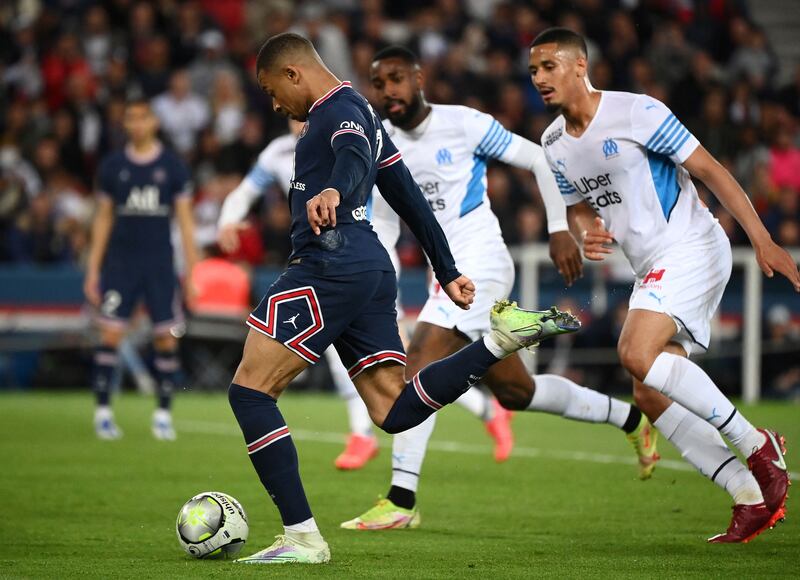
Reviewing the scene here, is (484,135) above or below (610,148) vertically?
below

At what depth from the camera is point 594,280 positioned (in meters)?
17.7

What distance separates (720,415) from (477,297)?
1863mm

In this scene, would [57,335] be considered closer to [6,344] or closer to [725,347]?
[6,344]

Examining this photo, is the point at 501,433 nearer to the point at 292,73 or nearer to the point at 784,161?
the point at 292,73

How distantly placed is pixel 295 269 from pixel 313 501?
256cm

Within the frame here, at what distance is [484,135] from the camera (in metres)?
7.86

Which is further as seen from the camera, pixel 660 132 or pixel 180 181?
pixel 180 181

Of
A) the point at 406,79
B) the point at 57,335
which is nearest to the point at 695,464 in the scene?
the point at 406,79

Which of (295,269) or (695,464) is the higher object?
(295,269)

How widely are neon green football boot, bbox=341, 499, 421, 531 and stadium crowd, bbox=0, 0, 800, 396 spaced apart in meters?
10.3

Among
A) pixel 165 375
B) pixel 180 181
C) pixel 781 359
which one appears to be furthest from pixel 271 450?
pixel 781 359

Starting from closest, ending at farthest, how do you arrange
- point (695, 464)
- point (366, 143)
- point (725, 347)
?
point (366, 143)
point (695, 464)
point (725, 347)

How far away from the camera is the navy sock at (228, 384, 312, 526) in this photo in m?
5.70

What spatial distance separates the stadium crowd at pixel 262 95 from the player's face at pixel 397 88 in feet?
31.5
